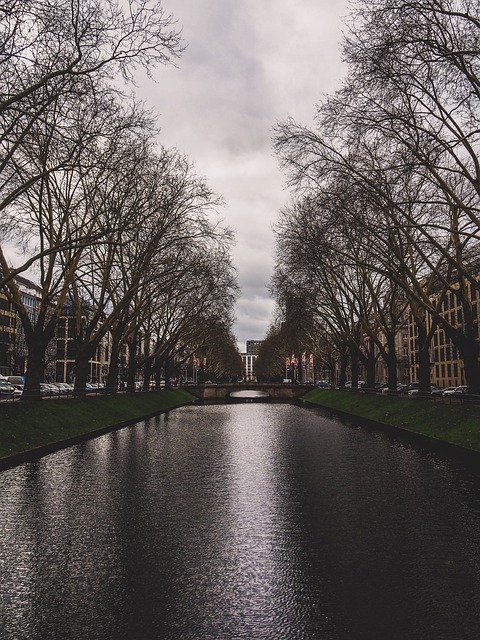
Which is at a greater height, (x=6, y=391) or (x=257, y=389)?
(x=257, y=389)

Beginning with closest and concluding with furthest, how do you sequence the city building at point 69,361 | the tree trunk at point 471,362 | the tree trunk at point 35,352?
the tree trunk at point 471,362, the tree trunk at point 35,352, the city building at point 69,361

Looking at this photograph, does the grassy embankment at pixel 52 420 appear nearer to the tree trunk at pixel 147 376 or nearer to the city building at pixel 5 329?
Answer: the tree trunk at pixel 147 376

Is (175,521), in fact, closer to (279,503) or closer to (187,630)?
(279,503)

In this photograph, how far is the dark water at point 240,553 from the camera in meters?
4.70

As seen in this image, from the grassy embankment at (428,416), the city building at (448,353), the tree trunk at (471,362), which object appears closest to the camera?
the grassy embankment at (428,416)

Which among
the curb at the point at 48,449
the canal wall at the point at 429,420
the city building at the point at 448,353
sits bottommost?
the curb at the point at 48,449

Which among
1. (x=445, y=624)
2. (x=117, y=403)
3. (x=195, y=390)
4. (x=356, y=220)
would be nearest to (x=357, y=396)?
(x=117, y=403)

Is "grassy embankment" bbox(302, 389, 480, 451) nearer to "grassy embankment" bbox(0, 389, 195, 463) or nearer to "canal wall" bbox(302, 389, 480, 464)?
"canal wall" bbox(302, 389, 480, 464)

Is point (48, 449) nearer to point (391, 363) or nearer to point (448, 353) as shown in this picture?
point (391, 363)

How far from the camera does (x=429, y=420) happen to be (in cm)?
2308

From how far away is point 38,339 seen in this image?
26844 mm

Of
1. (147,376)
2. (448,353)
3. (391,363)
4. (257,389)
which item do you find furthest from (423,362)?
(257,389)

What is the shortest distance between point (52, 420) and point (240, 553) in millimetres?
16895

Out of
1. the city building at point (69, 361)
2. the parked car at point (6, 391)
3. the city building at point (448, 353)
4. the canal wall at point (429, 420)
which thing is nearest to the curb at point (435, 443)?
the canal wall at point (429, 420)
